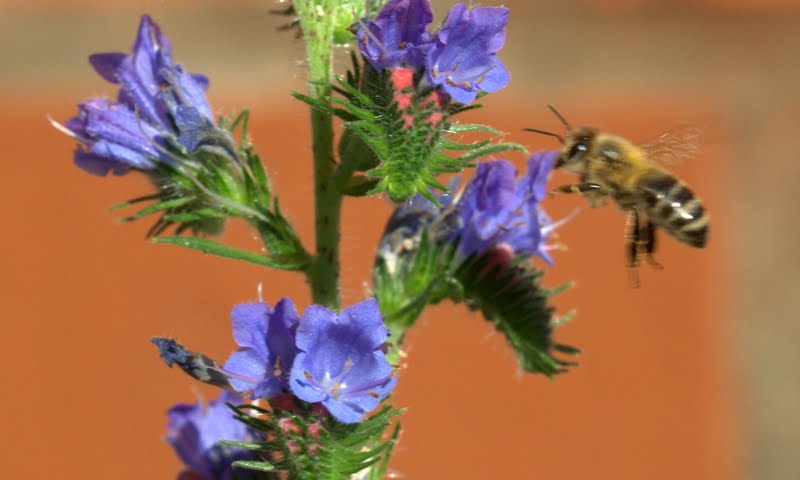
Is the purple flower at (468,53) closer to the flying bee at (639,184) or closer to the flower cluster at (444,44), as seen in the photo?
the flower cluster at (444,44)

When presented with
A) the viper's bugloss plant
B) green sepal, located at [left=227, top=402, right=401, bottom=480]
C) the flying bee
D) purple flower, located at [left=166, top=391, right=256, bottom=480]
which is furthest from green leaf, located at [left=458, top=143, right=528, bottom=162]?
purple flower, located at [left=166, top=391, right=256, bottom=480]

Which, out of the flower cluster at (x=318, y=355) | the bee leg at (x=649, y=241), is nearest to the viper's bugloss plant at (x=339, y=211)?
the flower cluster at (x=318, y=355)

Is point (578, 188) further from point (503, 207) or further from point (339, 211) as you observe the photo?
point (339, 211)

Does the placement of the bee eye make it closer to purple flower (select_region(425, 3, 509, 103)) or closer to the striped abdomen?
the striped abdomen

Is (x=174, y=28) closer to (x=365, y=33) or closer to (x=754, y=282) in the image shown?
(x=754, y=282)

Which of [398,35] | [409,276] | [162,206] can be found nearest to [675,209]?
[409,276]

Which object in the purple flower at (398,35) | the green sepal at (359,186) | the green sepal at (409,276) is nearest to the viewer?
the purple flower at (398,35)

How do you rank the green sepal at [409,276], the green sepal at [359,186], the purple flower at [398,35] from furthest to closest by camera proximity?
1. the green sepal at [409,276]
2. the green sepal at [359,186]
3. the purple flower at [398,35]
